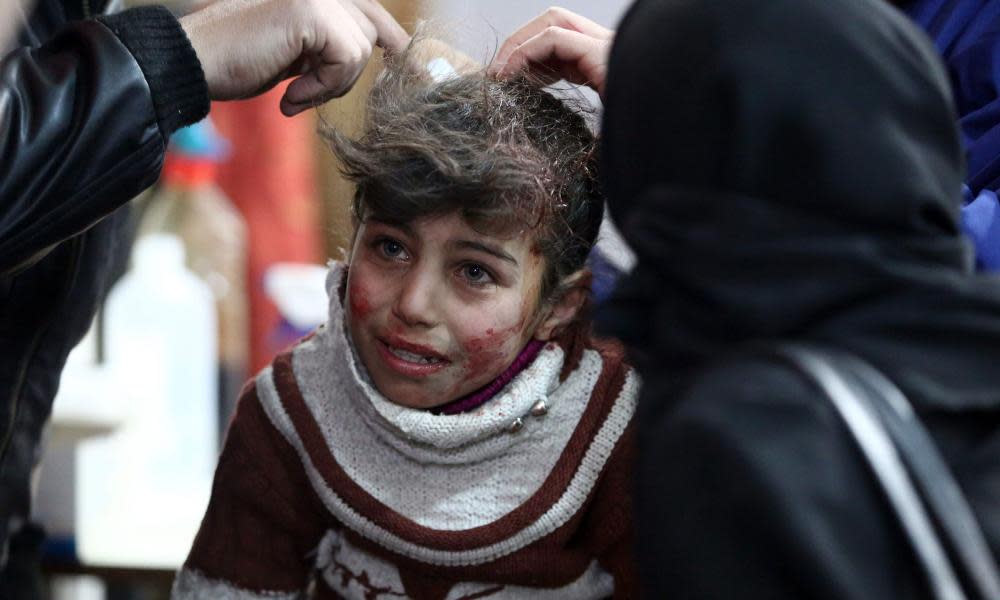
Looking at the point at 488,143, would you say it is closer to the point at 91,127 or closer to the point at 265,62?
the point at 265,62

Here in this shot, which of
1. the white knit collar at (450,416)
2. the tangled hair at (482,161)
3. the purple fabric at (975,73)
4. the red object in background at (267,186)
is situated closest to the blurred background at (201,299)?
the red object in background at (267,186)

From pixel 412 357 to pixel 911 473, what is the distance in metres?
0.71

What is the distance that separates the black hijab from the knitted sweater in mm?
590

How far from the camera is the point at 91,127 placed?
3.74 ft

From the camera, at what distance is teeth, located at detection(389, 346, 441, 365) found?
128cm

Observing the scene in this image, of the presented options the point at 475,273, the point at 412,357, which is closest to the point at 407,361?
the point at 412,357

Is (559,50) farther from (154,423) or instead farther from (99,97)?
(154,423)

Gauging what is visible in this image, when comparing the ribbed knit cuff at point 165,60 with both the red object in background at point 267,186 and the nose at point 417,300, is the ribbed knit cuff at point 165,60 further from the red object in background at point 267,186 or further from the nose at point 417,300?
the red object in background at point 267,186

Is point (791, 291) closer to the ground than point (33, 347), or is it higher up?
higher up

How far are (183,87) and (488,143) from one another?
11.6 inches

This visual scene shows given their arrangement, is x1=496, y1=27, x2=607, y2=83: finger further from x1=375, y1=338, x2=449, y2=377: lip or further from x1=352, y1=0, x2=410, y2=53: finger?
x1=375, y1=338, x2=449, y2=377: lip

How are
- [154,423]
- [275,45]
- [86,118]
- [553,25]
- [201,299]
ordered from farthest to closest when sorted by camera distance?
1. [201,299]
2. [154,423]
3. [553,25]
4. [275,45]
5. [86,118]

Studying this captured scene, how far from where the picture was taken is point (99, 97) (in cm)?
114

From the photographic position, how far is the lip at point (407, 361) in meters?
1.26
